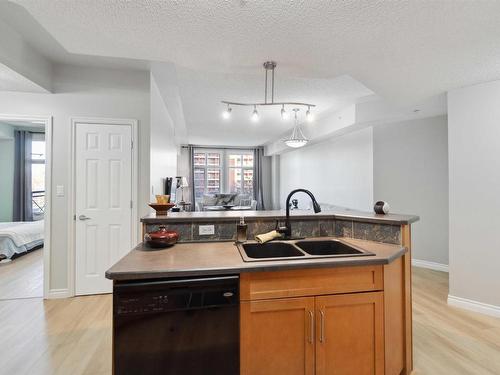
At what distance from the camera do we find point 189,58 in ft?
7.03

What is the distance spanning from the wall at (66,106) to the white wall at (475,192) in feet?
11.7

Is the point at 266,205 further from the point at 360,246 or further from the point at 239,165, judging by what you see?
the point at 360,246

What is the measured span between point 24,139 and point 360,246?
7.66 meters

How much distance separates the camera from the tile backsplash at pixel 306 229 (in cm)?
183

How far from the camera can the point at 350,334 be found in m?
1.44

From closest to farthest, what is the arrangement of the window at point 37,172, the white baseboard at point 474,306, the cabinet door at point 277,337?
the cabinet door at point 277,337 < the white baseboard at point 474,306 < the window at point 37,172

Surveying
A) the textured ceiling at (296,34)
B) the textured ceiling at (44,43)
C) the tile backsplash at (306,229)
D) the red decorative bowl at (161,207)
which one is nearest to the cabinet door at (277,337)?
the tile backsplash at (306,229)

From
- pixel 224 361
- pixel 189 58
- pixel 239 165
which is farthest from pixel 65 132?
pixel 239 165

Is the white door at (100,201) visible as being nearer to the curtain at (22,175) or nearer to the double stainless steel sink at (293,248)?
the double stainless steel sink at (293,248)

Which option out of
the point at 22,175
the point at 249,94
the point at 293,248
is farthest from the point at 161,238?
the point at 22,175

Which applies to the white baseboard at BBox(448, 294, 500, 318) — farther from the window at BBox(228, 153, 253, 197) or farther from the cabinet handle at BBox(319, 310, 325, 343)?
the window at BBox(228, 153, 253, 197)

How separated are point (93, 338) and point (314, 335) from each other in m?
1.90

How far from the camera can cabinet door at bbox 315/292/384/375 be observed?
1.41 metres

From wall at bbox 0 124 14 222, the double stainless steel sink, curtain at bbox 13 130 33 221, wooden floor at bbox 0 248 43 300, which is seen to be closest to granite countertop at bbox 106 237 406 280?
the double stainless steel sink
